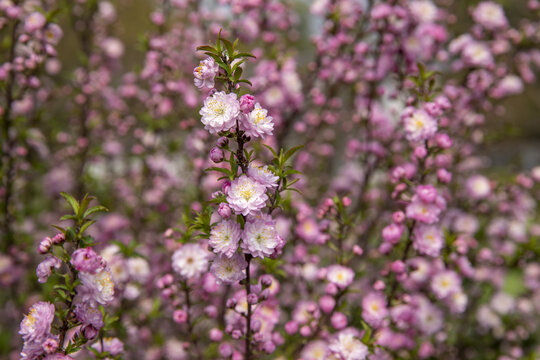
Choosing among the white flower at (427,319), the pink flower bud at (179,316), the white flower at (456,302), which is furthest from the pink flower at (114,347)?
the white flower at (456,302)

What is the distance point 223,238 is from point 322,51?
1949 mm

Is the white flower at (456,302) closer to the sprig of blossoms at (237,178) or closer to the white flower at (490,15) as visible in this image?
the sprig of blossoms at (237,178)

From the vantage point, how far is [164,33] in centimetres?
319

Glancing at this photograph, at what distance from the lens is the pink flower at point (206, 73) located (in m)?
1.30

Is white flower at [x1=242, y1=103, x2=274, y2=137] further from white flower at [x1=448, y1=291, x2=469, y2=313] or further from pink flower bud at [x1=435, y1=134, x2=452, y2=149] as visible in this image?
white flower at [x1=448, y1=291, x2=469, y2=313]

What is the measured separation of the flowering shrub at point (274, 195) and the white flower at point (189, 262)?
0.03ft

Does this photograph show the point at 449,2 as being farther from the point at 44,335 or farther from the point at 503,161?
the point at 503,161

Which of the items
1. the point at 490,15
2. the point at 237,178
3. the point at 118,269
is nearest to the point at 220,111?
the point at 237,178

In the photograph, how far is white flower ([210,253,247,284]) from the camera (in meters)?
1.39

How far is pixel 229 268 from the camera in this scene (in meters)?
1.40

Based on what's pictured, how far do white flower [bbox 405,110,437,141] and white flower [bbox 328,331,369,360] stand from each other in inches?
41.4

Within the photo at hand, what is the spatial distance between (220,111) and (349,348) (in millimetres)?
1234

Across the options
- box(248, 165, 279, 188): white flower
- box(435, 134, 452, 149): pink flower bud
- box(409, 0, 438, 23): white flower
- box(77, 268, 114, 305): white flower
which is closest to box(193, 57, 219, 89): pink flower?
box(248, 165, 279, 188): white flower

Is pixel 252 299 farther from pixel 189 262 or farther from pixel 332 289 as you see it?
pixel 332 289
